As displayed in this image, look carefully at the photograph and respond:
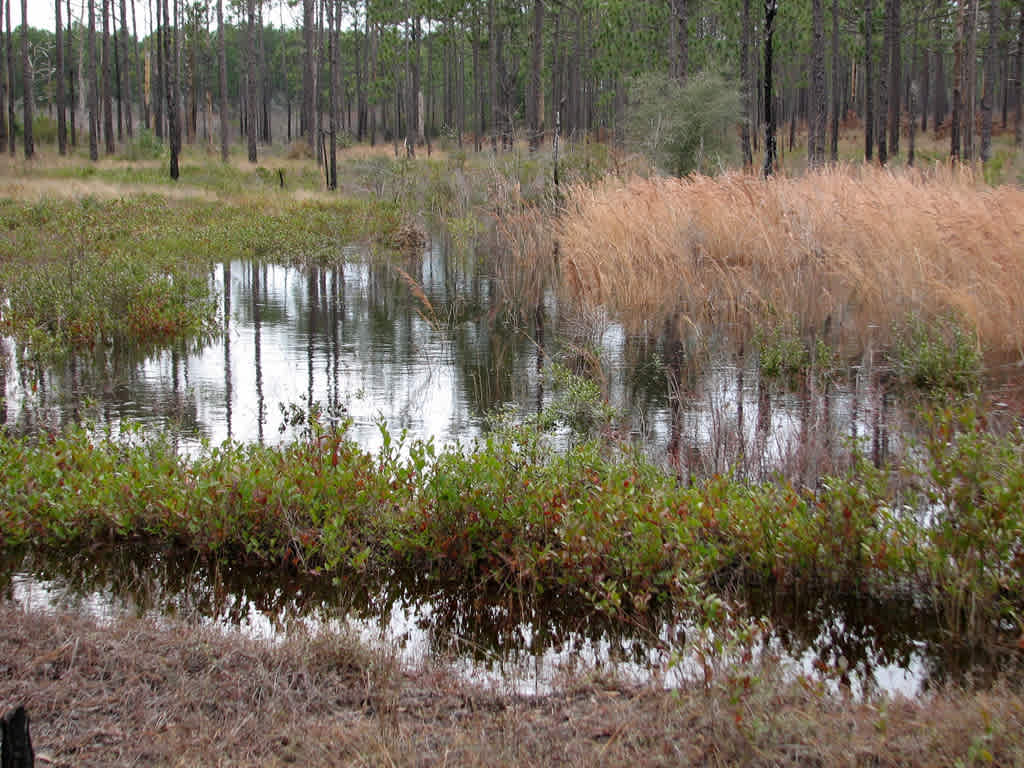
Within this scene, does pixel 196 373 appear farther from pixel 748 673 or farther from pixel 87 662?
pixel 748 673

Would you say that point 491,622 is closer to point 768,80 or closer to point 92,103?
point 768,80

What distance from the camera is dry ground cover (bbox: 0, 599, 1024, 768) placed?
267 cm

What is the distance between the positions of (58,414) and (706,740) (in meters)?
6.08

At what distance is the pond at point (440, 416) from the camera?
12.7 ft

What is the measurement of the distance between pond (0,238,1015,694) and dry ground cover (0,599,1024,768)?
27 cm

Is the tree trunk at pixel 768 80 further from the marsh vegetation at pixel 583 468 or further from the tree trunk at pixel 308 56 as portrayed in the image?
the tree trunk at pixel 308 56

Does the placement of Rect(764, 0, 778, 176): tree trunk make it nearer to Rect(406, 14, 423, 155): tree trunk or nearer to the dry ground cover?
the dry ground cover

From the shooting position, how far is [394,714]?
3.06m

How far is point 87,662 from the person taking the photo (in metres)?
3.24

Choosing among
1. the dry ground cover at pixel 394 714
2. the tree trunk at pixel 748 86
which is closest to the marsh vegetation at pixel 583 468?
the dry ground cover at pixel 394 714

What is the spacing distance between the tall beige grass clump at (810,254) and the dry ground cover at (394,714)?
622cm

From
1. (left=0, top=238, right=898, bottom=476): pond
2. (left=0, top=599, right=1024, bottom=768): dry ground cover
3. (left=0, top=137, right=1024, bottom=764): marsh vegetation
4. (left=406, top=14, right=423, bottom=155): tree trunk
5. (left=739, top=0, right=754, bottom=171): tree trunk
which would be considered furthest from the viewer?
(left=406, top=14, right=423, bottom=155): tree trunk

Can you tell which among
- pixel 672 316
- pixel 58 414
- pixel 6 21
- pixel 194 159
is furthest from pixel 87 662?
pixel 6 21

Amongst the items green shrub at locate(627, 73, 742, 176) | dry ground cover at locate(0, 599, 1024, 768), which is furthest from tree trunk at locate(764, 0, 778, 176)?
dry ground cover at locate(0, 599, 1024, 768)
